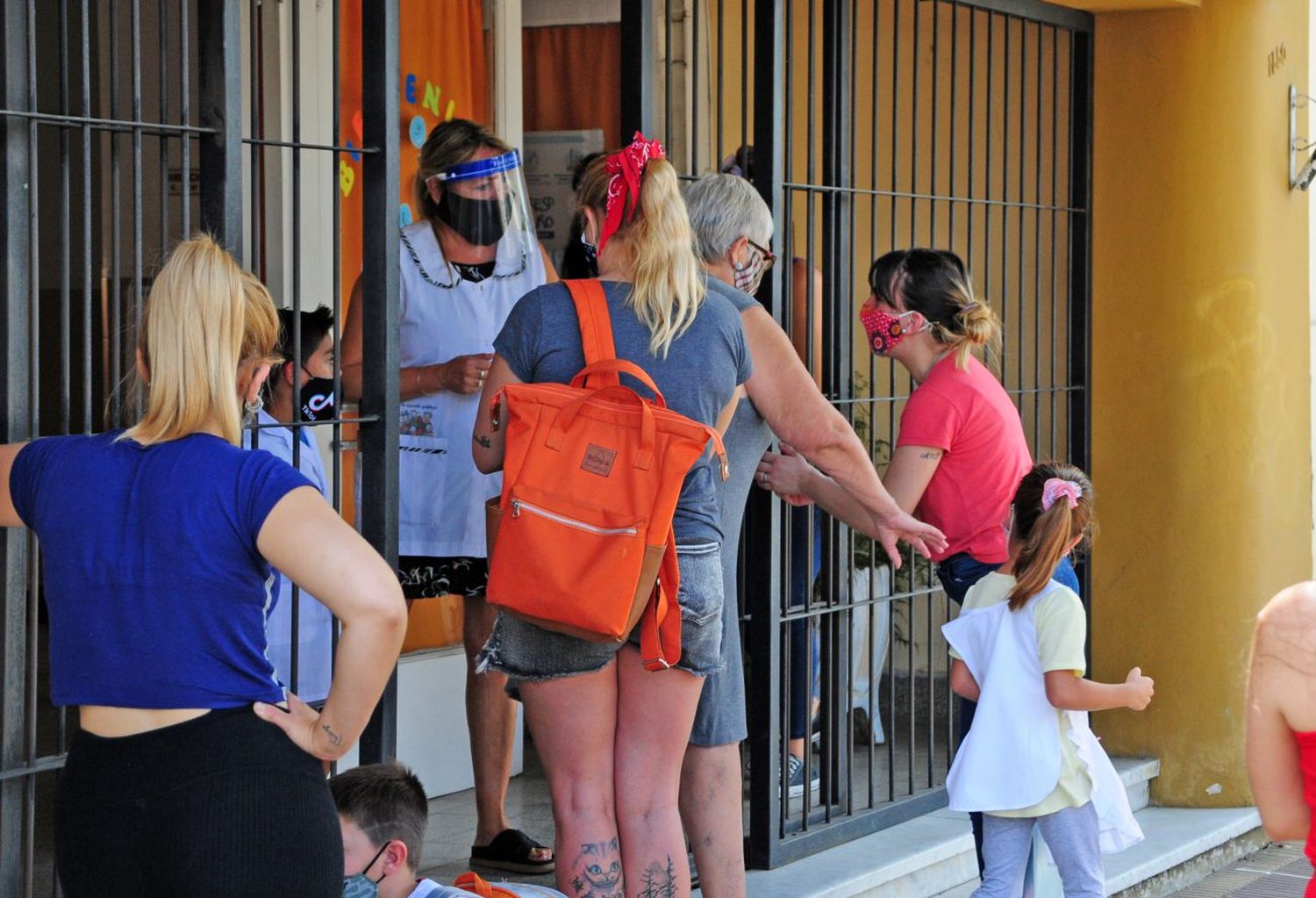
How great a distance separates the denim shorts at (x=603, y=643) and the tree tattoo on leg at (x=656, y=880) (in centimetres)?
41

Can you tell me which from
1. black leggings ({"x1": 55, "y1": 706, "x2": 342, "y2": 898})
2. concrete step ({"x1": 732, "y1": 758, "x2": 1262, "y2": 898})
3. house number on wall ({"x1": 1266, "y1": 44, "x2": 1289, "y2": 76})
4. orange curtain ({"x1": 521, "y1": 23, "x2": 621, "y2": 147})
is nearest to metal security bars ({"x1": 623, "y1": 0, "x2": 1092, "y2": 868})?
concrete step ({"x1": 732, "y1": 758, "x2": 1262, "y2": 898})

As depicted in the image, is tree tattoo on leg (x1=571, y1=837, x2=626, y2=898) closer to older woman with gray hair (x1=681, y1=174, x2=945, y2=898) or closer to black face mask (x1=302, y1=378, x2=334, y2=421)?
older woman with gray hair (x1=681, y1=174, x2=945, y2=898)

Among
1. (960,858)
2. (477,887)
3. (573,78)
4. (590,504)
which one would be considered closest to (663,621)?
Result: (590,504)

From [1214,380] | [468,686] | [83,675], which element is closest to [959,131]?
[1214,380]

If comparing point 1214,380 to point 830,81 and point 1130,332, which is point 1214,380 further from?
point 830,81

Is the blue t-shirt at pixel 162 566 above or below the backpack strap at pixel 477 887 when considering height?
above

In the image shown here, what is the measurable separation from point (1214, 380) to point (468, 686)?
3.22m

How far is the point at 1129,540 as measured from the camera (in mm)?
6328

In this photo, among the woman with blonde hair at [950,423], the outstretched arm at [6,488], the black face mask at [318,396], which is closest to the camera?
the outstretched arm at [6,488]

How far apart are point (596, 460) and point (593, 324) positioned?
294 mm

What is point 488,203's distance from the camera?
176 inches

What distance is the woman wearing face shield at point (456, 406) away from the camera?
4387mm

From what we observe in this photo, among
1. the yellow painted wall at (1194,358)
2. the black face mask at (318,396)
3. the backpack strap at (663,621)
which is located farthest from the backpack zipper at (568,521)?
the yellow painted wall at (1194,358)

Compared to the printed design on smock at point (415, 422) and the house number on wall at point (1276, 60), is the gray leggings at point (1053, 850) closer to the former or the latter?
the printed design on smock at point (415, 422)
